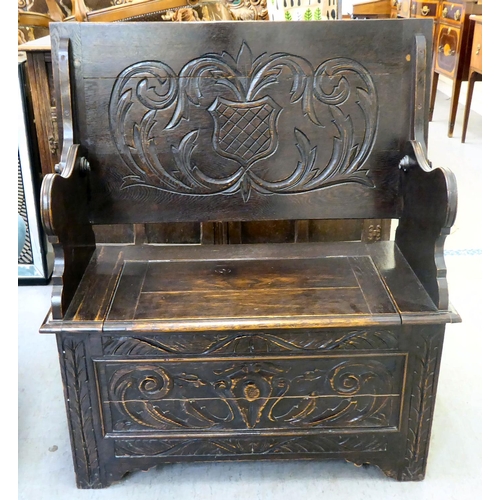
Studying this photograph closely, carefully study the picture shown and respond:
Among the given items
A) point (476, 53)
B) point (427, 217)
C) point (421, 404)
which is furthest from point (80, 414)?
point (476, 53)

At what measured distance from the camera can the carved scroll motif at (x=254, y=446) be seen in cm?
152

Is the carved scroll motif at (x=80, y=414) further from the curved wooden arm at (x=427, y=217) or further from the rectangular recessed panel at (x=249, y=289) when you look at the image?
the curved wooden arm at (x=427, y=217)

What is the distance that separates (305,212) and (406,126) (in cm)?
36

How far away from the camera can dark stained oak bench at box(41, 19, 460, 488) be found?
1.41 m

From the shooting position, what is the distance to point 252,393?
1.47 meters

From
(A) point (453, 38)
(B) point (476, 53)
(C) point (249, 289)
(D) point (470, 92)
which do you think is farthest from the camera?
(A) point (453, 38)

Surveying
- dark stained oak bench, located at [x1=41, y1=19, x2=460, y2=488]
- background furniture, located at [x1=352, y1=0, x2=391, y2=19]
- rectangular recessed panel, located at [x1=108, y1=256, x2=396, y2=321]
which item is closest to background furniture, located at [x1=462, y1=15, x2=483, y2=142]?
background furniture, located at [x1=352, y1=0, x2=391, y2=19]

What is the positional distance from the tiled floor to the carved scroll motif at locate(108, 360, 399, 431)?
20 centimetres

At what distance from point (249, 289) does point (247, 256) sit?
0.19 meters

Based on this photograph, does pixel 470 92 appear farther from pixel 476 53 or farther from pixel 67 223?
pixel 67 223

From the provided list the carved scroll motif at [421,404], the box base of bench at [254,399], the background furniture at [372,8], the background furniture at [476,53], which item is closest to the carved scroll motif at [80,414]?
the box base of bench at [254,399]

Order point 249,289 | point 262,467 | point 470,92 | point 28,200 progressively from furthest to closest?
1. point 470,92
2. point 28,200
3. point 262,467
4. point 249,289

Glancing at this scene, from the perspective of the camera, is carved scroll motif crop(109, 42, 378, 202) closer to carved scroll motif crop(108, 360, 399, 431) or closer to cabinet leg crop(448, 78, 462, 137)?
carved scroll motif crop(108, 360, 399, 431)

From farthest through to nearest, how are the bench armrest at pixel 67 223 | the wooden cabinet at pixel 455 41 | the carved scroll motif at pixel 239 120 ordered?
the wooden cabinet at pixel 455 41 < the carved scroll motif at pixel 239 120 < the bench armrest at pixel 67 223
